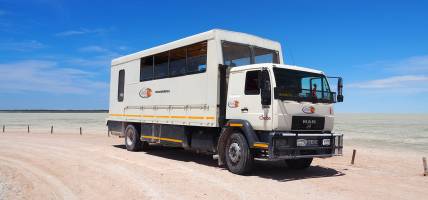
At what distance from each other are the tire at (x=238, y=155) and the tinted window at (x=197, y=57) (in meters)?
2.45

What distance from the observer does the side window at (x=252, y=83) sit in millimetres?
11500

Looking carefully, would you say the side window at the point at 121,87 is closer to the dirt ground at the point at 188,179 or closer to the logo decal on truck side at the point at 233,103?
the dirt ground at the point at 188,179

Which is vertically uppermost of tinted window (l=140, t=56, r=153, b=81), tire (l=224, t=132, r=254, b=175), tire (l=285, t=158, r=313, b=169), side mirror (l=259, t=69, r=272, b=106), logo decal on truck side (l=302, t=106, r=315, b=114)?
tinted window (l=140, t=56, r=153, b=81)

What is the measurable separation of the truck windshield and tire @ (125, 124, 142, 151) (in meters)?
8.04

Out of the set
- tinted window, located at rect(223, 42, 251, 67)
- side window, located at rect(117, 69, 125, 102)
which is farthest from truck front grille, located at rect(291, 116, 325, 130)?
side window, located at rect(117, 69, 125, 102)

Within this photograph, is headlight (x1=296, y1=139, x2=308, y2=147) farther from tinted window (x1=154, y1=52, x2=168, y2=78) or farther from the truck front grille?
tinted window (x1=154, y1=52, x2=168, y2=78)

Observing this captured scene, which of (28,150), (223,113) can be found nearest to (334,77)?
(223,113)

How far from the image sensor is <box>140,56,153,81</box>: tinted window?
16.3 m

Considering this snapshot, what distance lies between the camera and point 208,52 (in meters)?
12.8

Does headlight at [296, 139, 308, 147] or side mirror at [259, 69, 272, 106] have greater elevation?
side mirror at [259, 69, 272, 106]

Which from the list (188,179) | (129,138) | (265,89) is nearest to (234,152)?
(188,179)

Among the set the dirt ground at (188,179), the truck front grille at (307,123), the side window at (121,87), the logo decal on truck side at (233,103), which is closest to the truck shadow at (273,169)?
the dirt ground at (188,179)

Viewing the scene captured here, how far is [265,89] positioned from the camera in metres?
11.0

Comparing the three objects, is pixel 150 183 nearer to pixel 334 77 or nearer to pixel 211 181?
pixel 211 181
